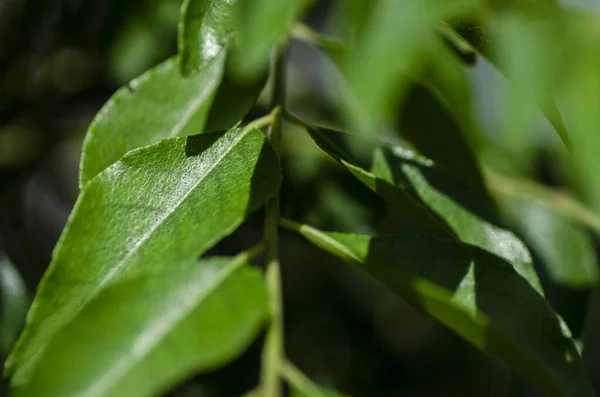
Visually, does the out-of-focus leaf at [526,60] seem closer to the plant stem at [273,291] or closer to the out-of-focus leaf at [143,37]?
the plant stem at [273,291]

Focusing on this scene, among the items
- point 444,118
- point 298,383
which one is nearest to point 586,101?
point 298,383

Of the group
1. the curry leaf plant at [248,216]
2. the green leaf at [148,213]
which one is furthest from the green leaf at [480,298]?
the green leaf at [148,213]

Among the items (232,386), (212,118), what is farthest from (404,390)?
(212,118)

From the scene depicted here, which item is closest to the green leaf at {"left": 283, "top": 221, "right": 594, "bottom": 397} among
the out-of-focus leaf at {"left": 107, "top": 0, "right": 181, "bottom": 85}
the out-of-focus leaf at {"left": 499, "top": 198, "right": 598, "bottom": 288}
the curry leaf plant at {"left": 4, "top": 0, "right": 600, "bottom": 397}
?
the curry leaf plant at {"left": 4, "top": 0, "right": 600, "bottom": 397}

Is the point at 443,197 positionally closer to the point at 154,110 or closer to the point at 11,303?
the point at 154,110

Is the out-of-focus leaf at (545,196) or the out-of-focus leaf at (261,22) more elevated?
the out-of-focus leaf at (261,22)

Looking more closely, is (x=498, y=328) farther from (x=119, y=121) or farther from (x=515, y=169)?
(x=515, y=169)
